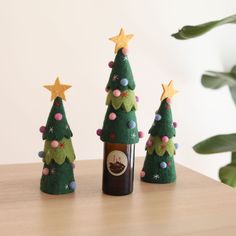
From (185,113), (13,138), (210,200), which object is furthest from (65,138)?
(185,113)

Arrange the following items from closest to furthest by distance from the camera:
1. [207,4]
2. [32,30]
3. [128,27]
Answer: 1. [32,30]
2. [128,27]
3. [207,4]

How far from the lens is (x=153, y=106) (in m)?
1.45

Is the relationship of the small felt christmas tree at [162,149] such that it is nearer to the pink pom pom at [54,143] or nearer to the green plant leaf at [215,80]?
the green plant leaf at [215,80]

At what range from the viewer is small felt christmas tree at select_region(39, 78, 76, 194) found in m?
0.74

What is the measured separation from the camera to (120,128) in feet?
2.43

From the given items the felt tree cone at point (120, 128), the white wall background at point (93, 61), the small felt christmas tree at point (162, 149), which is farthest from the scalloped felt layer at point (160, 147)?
the white wall background at point (93, 61)

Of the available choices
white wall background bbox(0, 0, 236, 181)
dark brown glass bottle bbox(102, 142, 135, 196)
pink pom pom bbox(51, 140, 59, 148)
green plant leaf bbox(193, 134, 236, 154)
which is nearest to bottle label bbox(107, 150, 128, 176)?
dark brown glass bottle bbox(102, 142, 135, 196)

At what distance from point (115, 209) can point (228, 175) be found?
1.33ft

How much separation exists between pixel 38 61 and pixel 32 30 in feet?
0.32

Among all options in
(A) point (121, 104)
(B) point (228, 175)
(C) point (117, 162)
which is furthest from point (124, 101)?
(B) point (228, 175)

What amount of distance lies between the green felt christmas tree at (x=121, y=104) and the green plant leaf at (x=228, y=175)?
1.08 ft

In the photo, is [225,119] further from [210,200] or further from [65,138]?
[65,138]

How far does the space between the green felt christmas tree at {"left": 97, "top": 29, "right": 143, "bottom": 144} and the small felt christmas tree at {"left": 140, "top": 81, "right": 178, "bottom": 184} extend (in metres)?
0.10

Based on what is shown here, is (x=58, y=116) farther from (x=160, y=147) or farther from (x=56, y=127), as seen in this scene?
(x=160, y=147)
